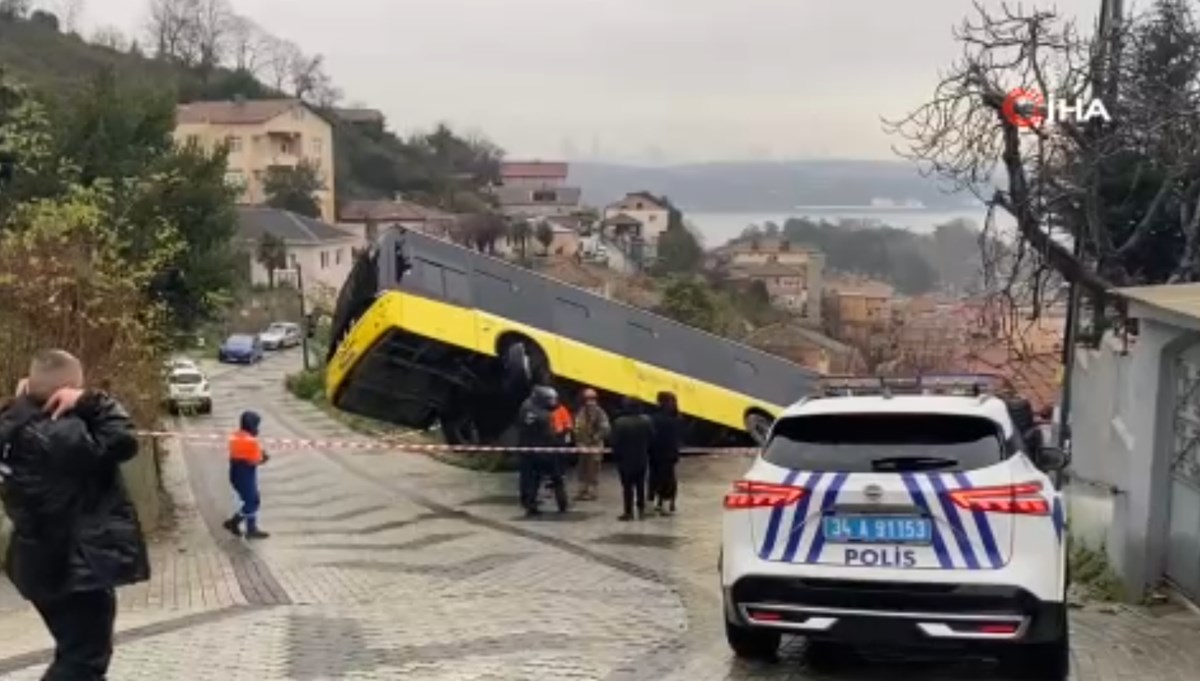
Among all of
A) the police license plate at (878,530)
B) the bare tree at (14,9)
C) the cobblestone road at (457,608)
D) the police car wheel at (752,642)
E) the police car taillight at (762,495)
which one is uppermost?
the bare tree at (14,9)

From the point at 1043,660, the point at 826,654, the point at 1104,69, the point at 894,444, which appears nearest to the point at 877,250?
the point at 1104,69

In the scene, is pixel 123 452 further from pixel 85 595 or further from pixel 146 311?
pixel 146 311

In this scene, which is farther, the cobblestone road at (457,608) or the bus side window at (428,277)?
the bus side window at (428,277)

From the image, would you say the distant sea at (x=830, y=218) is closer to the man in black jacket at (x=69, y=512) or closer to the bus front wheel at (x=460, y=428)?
the bus front wheel at (x=460, y=428)

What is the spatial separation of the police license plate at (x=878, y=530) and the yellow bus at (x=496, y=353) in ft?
35.2

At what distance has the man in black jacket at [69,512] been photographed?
215 inches

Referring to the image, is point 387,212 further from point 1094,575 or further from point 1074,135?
point 1094,575

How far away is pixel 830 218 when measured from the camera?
84.6 meters

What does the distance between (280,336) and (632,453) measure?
56.1 metres

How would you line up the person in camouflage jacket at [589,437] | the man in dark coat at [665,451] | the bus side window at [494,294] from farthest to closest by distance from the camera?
the bus side window at [494,294], the person in camouflage jacket at [589,437], the man in dark coat at [665,451]

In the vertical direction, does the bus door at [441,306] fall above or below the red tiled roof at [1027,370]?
above

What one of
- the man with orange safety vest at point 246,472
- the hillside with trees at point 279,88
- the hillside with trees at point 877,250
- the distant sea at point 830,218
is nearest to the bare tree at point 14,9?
the hillside with trees at point 279,88

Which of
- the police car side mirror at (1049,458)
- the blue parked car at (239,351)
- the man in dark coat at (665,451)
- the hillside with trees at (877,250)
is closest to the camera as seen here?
the police car side mirror at (1049,458)

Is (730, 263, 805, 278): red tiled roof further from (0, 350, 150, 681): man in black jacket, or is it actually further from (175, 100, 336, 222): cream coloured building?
(0, 350, 150, 681): man in black jacket
